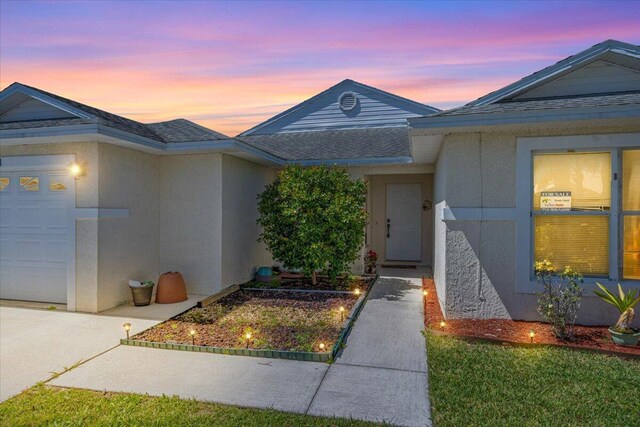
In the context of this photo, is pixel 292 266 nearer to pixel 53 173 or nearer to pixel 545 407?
pixel 53 173

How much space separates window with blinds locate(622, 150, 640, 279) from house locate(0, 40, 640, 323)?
0.02 m

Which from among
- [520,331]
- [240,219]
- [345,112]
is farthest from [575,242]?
[345,112]

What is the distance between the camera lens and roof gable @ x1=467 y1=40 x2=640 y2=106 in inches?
221

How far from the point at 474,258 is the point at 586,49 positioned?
3.56m

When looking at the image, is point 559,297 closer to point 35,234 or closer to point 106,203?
point 106,203

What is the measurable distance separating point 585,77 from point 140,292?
28.4 ft

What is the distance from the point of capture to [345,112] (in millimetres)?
14266

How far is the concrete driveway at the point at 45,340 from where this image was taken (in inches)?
168

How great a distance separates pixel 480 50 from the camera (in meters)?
8.66

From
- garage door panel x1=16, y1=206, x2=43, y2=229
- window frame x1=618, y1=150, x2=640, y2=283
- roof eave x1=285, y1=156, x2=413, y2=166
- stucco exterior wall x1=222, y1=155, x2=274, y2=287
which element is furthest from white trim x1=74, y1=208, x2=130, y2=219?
window frame x1=618, y1=150, x2=640, y2=283

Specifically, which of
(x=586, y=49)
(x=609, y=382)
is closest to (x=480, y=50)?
(x=586, y=49)

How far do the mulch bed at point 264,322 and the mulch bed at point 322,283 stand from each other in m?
0.59

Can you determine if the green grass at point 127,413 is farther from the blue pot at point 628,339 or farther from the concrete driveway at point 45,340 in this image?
the blue pot at point 628,339

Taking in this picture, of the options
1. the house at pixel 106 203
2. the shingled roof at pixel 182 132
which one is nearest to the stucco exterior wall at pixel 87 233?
the house at pixel 106 203
